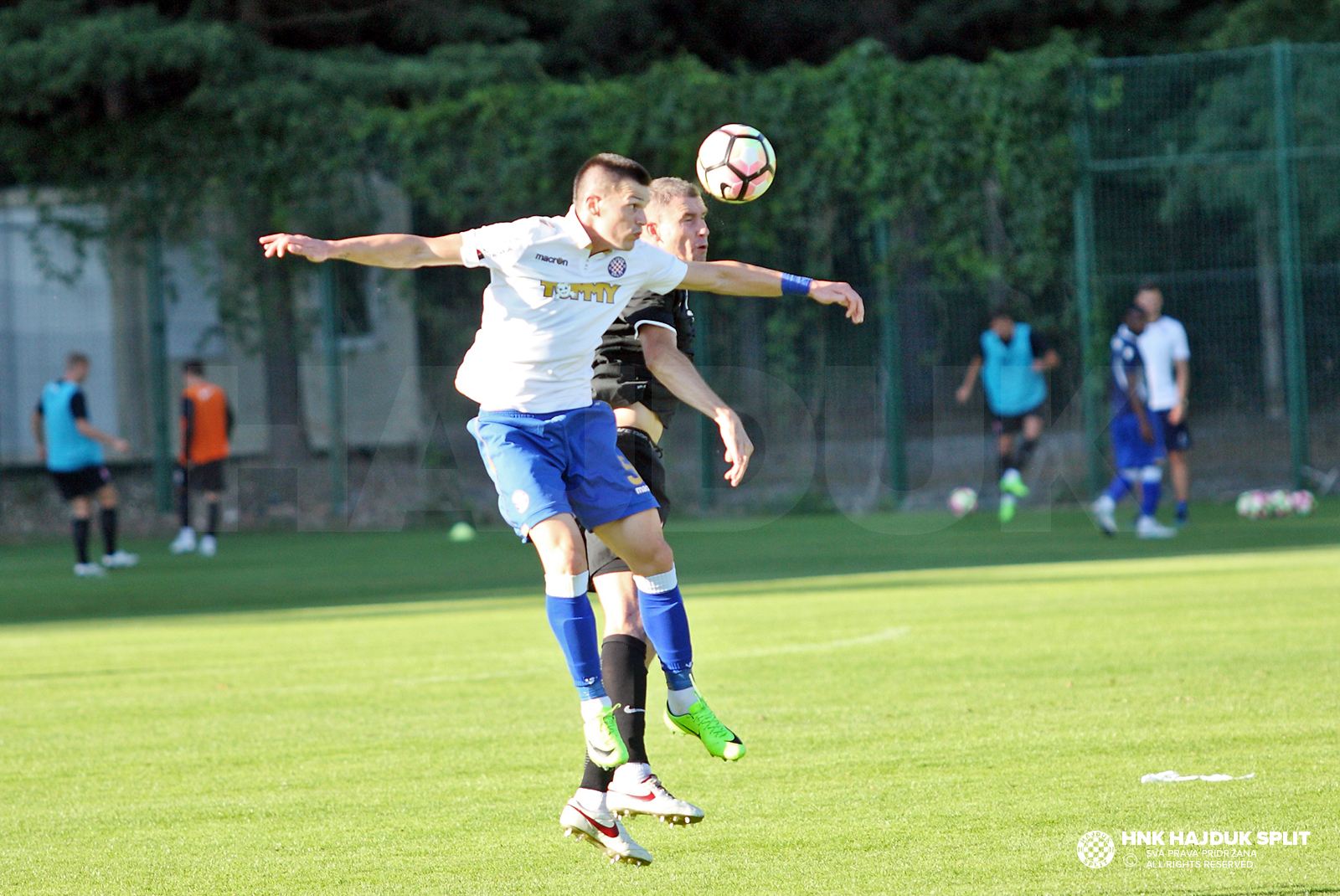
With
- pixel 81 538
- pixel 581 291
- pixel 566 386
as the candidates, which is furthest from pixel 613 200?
pixel 81 538

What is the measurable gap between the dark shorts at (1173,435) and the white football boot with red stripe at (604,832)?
13.0 m

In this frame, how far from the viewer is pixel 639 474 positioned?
19.6 ft

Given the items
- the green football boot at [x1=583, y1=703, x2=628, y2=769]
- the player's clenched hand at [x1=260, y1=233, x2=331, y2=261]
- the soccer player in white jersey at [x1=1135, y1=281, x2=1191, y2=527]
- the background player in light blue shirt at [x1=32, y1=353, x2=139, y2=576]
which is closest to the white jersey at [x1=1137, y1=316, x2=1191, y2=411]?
the soccer player in white jersey at [x1=1135, y1=281, x2=1191, y2=527]

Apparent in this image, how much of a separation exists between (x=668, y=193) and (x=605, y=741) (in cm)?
225

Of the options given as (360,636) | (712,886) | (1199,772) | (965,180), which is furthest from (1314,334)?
(712,886)

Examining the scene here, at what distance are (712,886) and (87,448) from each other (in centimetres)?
1359

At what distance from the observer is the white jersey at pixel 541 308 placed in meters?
5.53

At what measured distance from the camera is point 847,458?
2144 cm

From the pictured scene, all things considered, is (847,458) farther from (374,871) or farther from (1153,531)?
(374,871)

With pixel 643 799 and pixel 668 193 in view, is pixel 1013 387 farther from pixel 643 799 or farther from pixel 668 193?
pixel 643 799

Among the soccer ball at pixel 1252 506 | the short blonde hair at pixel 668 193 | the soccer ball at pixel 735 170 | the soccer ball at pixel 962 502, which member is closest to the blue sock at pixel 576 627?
the short blonde hair at pixel 668 193

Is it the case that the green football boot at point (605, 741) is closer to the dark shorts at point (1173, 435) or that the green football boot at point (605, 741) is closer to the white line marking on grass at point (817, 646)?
the white line marking on grass at point (817, 646)

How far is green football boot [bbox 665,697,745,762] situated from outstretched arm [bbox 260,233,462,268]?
1.68 meters

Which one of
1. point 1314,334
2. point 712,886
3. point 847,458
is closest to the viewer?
point 712,886
